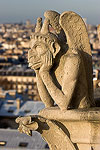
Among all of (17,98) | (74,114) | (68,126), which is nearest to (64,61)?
(74,114)

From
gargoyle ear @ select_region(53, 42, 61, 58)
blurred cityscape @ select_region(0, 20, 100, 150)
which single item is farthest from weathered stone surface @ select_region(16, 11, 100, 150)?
blurred cityscape @ select_region(0, 20, 100, 150)

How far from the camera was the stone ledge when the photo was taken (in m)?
5.49

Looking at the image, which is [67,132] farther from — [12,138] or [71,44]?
[12,138]

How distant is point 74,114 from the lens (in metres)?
5.53

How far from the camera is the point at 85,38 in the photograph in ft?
19.2

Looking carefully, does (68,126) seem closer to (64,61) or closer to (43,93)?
(43,93)

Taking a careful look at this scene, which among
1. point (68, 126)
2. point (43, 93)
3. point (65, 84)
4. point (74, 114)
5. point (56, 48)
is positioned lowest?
point (68, 126)

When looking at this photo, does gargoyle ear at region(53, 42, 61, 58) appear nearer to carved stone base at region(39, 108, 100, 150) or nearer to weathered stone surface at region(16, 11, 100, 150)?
weathered stone surface at region(16, 11, 100, 150)

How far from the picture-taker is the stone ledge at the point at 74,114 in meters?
5.49

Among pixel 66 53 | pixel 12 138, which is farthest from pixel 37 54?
pixel 12 138

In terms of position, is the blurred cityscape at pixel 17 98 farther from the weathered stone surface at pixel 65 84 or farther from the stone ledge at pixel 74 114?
the stone ledge at pixel 74 114

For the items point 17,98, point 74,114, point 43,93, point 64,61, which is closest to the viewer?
point 74,114

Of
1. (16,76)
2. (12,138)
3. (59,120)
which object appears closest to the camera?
(59,120)

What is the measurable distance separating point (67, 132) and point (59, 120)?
20 centimetres
